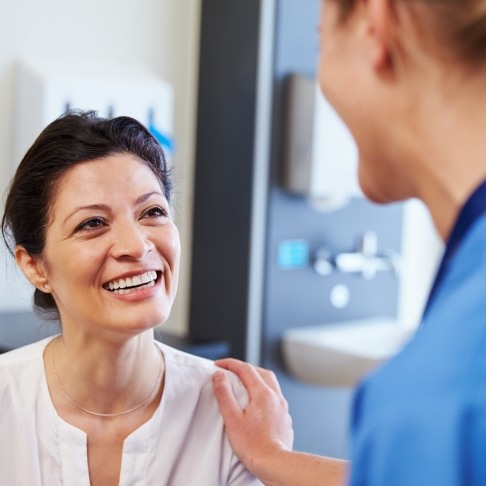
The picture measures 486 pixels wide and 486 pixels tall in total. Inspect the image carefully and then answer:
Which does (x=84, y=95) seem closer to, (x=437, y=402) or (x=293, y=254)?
(x=293, y=254)

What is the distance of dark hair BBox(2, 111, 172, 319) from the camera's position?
1.54 m

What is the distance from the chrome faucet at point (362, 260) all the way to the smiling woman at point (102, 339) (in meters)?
1.70

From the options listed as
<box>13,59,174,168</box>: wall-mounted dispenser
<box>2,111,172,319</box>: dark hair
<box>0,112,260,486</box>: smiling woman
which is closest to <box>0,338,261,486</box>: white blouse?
<box>0,112,260,486</box>: smiling woman

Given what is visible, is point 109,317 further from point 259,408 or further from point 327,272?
point 327,272

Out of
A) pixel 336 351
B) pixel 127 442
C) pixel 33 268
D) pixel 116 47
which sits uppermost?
pixel 116 47

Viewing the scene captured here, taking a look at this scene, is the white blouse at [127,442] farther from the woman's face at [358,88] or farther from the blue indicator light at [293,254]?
the blue indicator light at [293,254]

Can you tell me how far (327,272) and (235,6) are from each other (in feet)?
3.37

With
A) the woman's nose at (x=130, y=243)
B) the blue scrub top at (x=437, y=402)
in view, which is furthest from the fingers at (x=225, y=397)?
the blue scrub top at (x=437, y=402)

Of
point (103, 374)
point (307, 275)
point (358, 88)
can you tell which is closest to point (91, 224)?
point (103, 374)

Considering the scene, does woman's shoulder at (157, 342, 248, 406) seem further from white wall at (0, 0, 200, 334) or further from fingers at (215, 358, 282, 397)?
white wall at (0, 0, 200, 334)

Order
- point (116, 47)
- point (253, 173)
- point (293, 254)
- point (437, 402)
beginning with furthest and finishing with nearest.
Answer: point (293, 254)
point (253, 173)
point (116, 47)
point (437, 402)

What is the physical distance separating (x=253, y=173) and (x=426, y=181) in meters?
2.30

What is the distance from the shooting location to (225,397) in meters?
1.54

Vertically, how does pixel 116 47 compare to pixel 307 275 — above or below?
above
